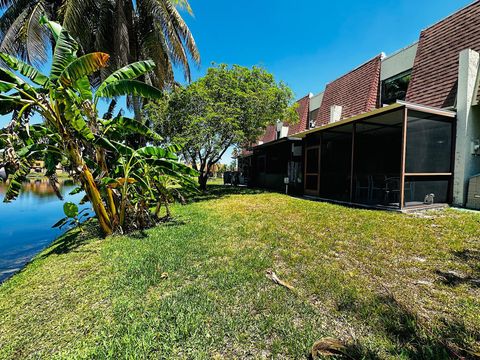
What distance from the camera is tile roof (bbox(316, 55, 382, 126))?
12695 millimetres

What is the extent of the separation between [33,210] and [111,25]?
37.7ft

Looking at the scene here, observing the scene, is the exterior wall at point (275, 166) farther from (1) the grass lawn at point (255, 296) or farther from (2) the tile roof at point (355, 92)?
(1) the grass lawn at point (255, 296)

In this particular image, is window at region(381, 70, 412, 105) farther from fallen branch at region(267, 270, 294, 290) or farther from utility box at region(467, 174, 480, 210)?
fallen branch at region(267, 270, 294, 290)

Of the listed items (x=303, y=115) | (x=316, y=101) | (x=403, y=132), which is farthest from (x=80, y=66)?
(x=303, y=115)

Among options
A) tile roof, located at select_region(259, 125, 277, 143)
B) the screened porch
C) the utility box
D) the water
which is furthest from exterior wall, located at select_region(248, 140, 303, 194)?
the water

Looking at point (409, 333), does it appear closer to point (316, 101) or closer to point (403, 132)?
point (403, 132)

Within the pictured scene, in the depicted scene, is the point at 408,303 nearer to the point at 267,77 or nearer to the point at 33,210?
the point at 267,77

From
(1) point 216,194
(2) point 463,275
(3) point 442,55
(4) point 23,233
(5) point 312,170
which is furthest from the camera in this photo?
(1) point 216,194

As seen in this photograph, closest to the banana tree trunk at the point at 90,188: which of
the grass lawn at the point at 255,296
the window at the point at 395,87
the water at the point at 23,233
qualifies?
the grass lawn at the point at 255,296

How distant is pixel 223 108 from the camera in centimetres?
1148

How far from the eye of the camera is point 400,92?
11.8 m

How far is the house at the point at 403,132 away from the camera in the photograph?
7.80m

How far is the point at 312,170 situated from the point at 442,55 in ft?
22.9

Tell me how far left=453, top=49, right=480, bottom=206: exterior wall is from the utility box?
0.60 ft
